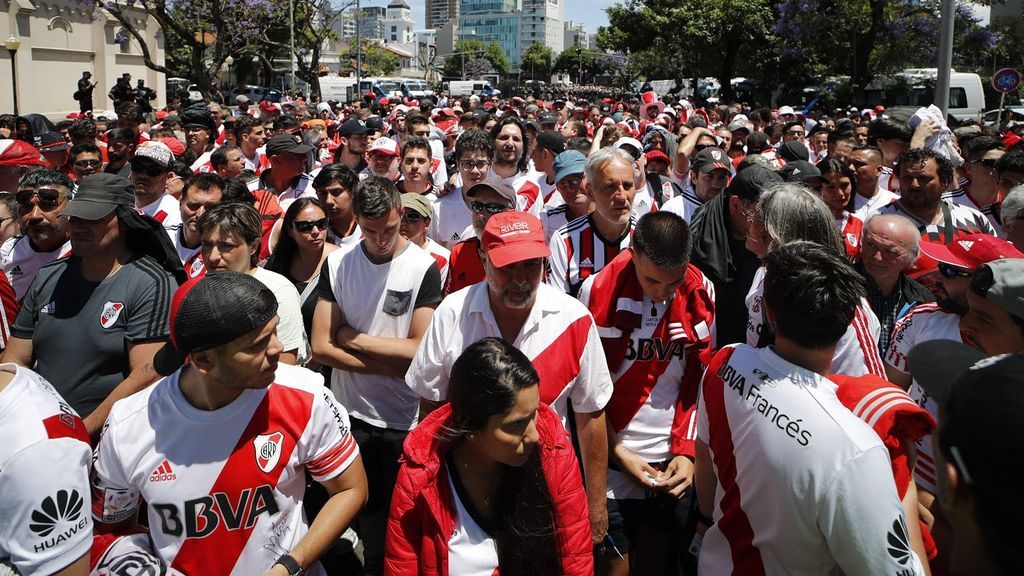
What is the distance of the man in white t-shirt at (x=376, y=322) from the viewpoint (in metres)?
3.57

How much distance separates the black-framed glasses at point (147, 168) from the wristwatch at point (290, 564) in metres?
4.35

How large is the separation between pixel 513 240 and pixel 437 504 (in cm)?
113

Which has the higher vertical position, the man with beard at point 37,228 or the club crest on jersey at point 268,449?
the man with beard at point 37,228

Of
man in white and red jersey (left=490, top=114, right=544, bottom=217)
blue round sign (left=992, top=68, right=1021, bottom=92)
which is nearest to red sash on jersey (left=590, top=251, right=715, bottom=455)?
man in white and red jersey (left=490, top=114, right=544, bottom=217)

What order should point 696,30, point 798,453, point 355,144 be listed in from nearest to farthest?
1. point 798,453
2. point 355,144
3. point 696,30

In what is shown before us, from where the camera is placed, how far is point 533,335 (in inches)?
116

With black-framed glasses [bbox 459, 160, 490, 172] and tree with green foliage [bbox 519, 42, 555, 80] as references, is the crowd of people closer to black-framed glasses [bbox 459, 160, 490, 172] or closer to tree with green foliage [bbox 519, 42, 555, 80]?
black-framed glasses [bbox 459, 160, 490, 172]

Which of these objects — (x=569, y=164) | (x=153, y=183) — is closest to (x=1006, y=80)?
(x=569, y=164)

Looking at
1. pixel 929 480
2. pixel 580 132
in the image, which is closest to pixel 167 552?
pixel 929 480

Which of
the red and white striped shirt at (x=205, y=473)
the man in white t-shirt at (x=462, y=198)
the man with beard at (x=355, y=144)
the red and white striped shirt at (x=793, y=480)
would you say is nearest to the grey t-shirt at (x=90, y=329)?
the red and white striped shirt at (x=205, y=473)

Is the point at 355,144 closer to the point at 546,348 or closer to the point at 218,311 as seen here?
the point at 546,348

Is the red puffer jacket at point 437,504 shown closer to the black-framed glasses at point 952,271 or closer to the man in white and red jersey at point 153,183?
the black-framed glasses at point 952,271

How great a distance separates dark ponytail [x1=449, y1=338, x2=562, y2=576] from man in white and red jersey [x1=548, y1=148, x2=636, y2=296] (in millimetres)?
1660

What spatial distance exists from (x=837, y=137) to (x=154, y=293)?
6.94m
